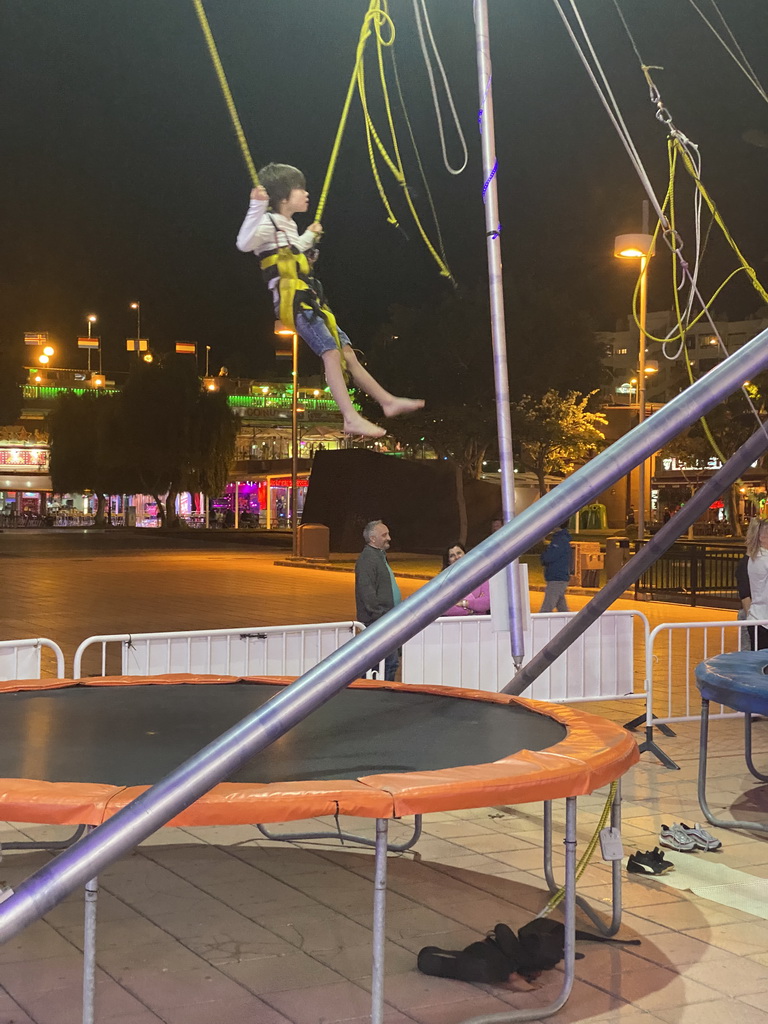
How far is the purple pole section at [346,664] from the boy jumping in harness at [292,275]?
448 centimetres

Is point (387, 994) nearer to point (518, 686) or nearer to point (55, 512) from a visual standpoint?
point (518, 686)

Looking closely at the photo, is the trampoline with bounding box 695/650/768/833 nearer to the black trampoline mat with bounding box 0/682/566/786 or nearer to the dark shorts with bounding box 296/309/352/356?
the black trampoline mat with bounding box 0/682/566/786

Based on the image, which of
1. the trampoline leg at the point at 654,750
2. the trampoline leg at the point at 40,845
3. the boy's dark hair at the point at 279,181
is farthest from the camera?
the trampoline leg at the point at 654,750

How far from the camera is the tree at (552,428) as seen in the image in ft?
118

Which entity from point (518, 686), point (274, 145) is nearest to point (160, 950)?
point (518, 686)

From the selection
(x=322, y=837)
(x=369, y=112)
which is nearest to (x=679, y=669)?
(x=369, y=112)

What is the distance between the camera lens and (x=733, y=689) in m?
6.17

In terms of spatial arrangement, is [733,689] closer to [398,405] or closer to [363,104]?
[398,405]

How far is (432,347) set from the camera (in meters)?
28.0

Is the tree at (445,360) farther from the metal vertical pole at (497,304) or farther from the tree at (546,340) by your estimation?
the metal vertical pole at (497,304)

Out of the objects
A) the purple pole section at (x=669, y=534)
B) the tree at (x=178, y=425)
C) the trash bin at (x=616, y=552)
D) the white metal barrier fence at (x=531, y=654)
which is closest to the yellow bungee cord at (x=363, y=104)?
the white metal barrier fence at (x=531, y=654)

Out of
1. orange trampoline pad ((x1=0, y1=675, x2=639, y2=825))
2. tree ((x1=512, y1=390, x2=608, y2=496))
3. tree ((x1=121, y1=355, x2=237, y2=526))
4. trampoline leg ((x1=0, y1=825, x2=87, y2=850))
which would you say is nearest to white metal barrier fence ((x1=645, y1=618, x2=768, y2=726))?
orange trampoline pad ((x1=0, y1=675, x2=639, y2=825))

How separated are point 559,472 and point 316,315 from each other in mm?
35836

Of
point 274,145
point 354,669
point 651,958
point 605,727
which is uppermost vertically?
point 274,145
